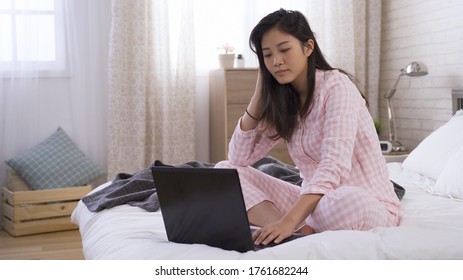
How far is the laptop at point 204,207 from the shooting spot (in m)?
1.72

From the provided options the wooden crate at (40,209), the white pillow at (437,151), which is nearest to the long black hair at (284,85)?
the white pillow at (437,151)

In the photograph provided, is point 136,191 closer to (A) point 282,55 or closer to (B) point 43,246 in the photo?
(A) point 282,55

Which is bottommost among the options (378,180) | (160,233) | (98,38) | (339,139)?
(160,233)

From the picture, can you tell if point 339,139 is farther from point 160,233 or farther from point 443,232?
point 160,233

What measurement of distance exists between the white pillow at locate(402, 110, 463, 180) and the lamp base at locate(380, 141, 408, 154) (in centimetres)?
101

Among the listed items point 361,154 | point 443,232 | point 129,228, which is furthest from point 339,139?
point 129,228

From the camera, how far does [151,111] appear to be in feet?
15.8

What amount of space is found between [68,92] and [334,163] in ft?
10.2

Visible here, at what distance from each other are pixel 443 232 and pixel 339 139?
1.27ft

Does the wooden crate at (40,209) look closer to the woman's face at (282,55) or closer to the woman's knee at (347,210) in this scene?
the woman's face at (282,55)

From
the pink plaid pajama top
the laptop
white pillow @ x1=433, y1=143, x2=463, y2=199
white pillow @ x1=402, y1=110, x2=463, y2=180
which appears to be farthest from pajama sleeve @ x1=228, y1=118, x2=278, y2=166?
white pillow @ x1=402, y1=110, x2=463, y2=180

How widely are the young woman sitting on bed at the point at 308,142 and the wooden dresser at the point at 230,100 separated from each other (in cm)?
229

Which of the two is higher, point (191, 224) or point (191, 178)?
point (191, 178)
